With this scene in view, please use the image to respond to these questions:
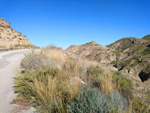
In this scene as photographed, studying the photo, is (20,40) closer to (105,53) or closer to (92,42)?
(105,53)

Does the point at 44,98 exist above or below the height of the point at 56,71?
below

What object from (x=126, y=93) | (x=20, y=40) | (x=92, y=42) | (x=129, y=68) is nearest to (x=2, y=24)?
(x=20, y=40)

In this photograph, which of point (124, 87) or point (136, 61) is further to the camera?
point (136, 61)

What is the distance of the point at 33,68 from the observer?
4.60 metres

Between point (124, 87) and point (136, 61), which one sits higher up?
point (124, 87)

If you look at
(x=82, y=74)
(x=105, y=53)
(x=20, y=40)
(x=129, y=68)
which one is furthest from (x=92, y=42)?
(x=82, y=74)

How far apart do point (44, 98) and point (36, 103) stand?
0.24 metres

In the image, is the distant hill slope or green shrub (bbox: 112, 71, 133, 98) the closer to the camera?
green shrub (bbox: 112, 71, 133, 98)

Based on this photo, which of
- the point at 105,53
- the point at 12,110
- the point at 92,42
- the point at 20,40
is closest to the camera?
the point at 12,110

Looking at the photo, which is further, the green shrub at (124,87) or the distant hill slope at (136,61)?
the distant hill slope at (136,61)

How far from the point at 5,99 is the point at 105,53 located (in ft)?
136

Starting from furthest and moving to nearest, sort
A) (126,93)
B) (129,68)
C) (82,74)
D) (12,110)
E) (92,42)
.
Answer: (92,42)
(129,68)
(82,74)
(126,93)
(12,110)

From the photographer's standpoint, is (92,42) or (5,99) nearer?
(5,99)

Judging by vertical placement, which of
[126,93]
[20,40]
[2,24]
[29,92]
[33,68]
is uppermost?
[2,24]
